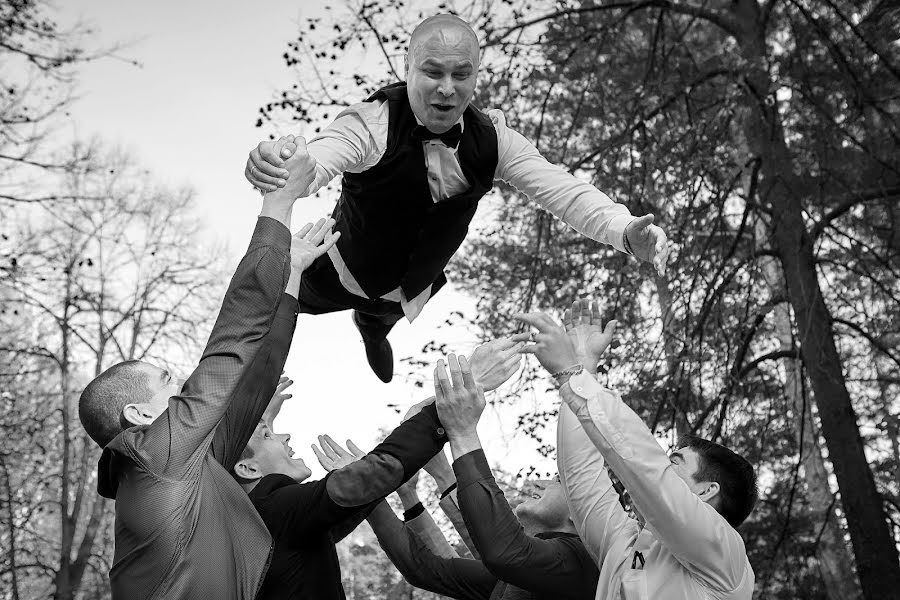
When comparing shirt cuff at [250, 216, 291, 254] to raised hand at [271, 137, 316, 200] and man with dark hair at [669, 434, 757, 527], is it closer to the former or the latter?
raised hand at [271, 137, 316, 200]

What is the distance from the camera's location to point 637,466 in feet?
7.05

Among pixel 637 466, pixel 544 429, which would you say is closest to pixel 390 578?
pixel 544 429

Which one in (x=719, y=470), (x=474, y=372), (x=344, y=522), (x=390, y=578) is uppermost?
(x=390, y=578)

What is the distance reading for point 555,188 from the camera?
333 centimetres

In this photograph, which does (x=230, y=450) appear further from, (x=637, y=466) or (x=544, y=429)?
(x=544, y=429)

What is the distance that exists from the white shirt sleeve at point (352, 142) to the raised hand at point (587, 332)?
0.86 metres

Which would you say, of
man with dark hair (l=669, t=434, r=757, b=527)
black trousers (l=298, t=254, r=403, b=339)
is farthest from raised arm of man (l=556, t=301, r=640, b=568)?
black trousers (l=298, t=254, r=403, b=339)

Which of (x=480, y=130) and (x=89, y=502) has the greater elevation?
(x=89, y=502)

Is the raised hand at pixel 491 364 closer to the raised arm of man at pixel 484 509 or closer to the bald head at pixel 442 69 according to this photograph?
the raised arm of man at pixel 484 509

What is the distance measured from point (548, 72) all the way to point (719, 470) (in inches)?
196

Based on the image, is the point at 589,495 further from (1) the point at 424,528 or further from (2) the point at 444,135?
(2) the point at 444,135

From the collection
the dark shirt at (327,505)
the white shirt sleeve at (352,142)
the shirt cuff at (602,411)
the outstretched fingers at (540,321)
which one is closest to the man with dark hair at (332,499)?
the dark shirt at (327,505)

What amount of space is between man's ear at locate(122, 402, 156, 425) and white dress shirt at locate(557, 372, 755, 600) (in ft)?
3.35

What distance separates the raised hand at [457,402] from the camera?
99.3 inches
